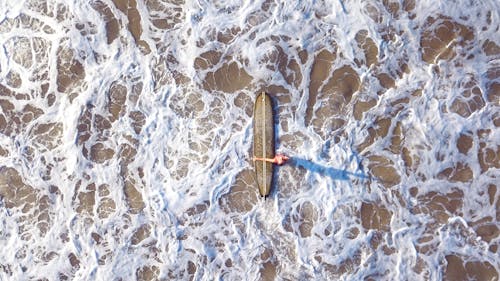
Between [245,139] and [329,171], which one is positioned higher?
[245,139]

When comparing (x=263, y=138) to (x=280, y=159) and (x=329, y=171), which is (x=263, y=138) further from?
(x=329, y=171)

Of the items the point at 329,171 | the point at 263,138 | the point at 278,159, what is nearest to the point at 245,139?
the point at 263,138

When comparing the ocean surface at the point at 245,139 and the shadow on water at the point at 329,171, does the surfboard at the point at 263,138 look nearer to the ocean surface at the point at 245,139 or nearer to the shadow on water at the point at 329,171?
the ocean surface at the point at 245,139

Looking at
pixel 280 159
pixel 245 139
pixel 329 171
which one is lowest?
pixel 329 171

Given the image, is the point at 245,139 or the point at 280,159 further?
the point at 245,139

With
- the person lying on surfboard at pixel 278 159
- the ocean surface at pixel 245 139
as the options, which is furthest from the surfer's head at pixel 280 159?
the ocean surface at pixel 245 139

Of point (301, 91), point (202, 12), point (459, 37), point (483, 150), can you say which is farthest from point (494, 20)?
point (202, 12)

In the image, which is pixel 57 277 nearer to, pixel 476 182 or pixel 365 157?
pixel 365 157

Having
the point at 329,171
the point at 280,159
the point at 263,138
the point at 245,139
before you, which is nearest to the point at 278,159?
the point at 280,159
